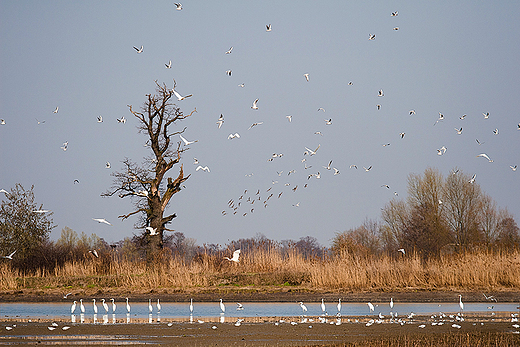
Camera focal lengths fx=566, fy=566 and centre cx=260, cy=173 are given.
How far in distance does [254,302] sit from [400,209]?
40.7m

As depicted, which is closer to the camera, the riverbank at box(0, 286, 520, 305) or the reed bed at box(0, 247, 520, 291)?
the riverbank at box(0, 286, 520, 305)

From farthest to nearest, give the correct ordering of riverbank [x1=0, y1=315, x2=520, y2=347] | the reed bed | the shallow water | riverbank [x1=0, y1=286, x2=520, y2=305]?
the reed bed → riverbank [x1=0, y1=286, x2=520, y2=305] → the shallow water → riverbank [x1=0, y1=315, x2=520, y2=347]

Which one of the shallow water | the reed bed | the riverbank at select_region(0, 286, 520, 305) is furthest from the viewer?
the reed bed

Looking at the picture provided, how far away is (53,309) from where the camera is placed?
1928 cm

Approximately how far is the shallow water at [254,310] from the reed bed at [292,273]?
13.6 ft

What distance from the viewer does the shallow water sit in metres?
16.7

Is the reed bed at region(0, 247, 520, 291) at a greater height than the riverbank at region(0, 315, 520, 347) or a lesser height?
greater

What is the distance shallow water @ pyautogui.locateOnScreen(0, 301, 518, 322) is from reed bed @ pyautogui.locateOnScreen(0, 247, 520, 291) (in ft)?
13.6

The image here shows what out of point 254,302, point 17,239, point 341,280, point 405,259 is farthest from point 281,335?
point 17,239

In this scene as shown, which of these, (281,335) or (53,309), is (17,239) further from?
(281,335)

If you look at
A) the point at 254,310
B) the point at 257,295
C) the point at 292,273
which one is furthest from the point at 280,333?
the point at 292,273

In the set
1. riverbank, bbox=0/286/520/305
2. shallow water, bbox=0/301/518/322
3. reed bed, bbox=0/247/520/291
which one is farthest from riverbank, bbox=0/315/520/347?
reed bed, bbox=0/247/520/291

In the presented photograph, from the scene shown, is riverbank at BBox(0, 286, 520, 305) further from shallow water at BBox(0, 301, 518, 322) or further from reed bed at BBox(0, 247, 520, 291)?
shallow water at BBox(0, 301, 518, 322)

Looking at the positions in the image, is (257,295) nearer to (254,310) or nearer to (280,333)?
(254,310)
